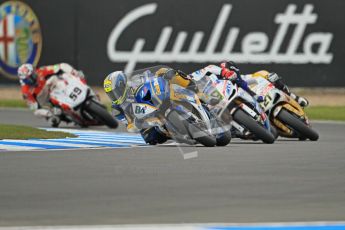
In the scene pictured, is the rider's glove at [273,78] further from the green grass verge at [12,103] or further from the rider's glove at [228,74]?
the green grass verge at [12,103]

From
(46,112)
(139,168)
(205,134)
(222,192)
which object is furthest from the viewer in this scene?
(46,112)

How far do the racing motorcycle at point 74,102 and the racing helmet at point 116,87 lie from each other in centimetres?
585

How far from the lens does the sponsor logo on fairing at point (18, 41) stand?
1351 inches

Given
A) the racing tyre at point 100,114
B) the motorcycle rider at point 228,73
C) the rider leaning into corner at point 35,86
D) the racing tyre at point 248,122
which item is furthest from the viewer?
the rider leaning into corner at point 35,86

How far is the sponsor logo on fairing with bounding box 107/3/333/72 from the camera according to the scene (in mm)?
31984

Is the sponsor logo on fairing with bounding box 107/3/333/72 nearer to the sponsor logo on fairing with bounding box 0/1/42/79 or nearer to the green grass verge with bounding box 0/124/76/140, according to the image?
the sponsor logo on fairing with bounding box 0/1/42/79

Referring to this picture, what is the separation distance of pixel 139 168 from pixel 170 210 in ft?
14.4

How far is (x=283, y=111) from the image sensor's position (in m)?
20.9

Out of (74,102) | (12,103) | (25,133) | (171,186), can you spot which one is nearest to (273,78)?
(25,133)

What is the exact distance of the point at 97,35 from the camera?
111 feet

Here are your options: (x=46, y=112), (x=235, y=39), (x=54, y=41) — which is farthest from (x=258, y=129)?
(x=54, y=41)

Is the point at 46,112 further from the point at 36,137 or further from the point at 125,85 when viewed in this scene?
the point at 125,85

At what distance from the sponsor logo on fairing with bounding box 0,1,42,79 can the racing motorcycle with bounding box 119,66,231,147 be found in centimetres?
1523

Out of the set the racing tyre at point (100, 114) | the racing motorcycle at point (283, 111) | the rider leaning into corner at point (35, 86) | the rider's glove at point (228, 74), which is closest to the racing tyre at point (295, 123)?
the racing motorcycle at point (283, 111)
